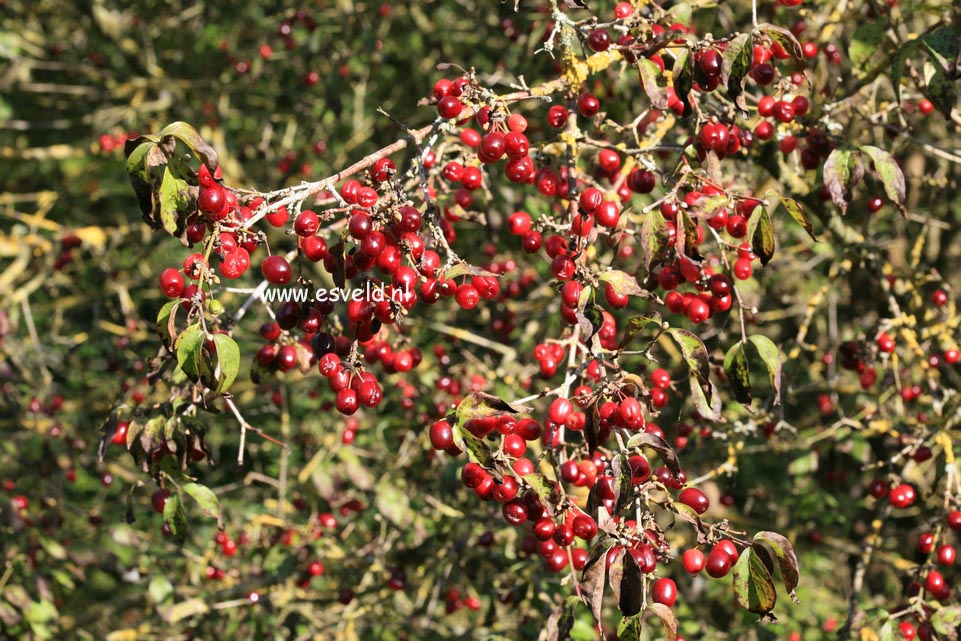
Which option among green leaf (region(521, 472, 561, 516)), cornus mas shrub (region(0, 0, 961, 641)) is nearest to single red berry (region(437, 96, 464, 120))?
cornus mas shrub (region(0, 0, 961, 641))

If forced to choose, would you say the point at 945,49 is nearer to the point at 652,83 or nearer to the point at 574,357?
the point at 652,83

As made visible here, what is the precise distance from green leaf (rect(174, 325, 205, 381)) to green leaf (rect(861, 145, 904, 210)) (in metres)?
1.79

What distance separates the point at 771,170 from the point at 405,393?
5.39ft

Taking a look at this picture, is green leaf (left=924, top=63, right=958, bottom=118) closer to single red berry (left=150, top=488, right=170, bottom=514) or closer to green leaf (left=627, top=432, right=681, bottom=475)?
green leaf (left=627, top=432, right=681, bottom=475)

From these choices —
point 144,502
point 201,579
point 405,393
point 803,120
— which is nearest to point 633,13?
point 803,120

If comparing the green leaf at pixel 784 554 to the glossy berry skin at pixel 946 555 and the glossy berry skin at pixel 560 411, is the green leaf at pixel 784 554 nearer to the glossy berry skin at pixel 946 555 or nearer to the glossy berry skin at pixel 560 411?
the glossy berry skin at pixel 560 411

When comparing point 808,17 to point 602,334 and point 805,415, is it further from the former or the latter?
point 805,415

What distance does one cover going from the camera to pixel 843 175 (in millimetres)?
2197

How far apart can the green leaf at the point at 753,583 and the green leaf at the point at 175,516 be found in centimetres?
143

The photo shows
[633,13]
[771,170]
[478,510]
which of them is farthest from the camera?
[478,510]

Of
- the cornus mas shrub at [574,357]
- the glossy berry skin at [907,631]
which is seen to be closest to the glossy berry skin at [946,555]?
the cornus mas shrub at [574,357]

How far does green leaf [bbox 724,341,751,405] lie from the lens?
2049 mm

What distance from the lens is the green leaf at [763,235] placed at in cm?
196

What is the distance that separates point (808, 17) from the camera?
2.95 meters
